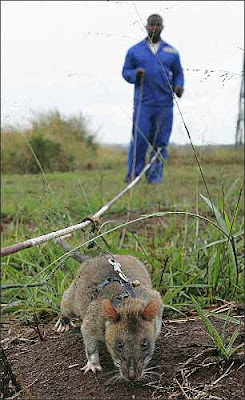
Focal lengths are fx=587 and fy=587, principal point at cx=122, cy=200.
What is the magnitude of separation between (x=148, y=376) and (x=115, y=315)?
234mm

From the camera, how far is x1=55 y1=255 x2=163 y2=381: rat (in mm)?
1924

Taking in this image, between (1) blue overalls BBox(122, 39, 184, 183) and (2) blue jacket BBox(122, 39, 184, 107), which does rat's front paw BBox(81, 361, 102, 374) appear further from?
(2) blue jacket BBox(122, 39, 184, 107)

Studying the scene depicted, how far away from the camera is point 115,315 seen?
6.44 ft

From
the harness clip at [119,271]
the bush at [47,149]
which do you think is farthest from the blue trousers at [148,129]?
the harness clip at [119,271]

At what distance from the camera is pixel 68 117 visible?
14539 millimetres

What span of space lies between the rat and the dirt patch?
6 centimetres

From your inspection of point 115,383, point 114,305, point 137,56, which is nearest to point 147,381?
point 115,383

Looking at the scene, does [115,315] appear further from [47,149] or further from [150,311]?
[47,149]

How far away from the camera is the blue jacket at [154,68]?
7953 millimetres

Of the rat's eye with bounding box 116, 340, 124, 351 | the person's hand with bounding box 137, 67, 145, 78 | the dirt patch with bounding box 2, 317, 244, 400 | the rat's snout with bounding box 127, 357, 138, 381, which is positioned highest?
the person's hand with bounding box 137, 67, 145, 78

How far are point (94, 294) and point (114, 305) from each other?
1.03 ft

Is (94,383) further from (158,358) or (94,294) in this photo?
(94,294)

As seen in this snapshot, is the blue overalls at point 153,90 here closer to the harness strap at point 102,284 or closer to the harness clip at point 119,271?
the harness strap at point 102,284

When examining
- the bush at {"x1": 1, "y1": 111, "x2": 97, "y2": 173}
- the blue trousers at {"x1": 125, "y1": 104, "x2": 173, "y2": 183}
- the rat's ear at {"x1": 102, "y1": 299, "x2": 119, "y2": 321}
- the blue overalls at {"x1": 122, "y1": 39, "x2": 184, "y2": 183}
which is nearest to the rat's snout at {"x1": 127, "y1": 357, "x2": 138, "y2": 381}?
the rat's ear at {"x1": 102, "y1": 299, "x2": 119, "y2": 321}
